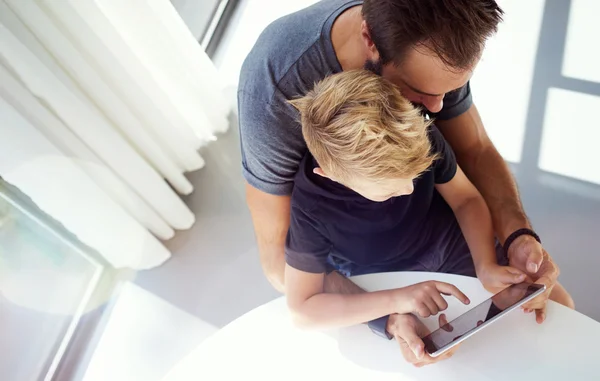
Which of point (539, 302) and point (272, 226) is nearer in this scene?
point (539, 302)

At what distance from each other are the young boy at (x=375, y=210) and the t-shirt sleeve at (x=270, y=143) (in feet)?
0.11

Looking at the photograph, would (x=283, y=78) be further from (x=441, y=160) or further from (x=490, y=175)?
(x=490, y=175)

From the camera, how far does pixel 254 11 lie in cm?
193

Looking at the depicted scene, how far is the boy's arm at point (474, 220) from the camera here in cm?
90

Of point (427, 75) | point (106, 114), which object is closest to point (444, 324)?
point (427, 75)

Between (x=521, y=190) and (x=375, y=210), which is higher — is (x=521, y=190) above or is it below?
below

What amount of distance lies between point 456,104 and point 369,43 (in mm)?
311

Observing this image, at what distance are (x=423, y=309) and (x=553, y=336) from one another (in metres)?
0.18

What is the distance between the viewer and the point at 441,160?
925 millimetres

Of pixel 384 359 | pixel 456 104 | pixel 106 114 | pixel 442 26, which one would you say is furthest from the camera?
pixel 106 114

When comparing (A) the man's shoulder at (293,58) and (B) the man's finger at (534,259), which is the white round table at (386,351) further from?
(A) the man's shoulder at (293,58)

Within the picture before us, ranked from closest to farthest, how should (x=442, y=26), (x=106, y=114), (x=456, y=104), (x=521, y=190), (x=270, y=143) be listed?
(x=442, y=26) → (x=270, y=143) → (x=456, y=104) → (x=106, y=114) → (x=521, y=190)

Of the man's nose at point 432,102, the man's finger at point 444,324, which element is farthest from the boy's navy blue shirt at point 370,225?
the man's finger at point 444,324

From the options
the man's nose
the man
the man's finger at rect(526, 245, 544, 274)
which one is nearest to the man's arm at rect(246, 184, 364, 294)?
the man
